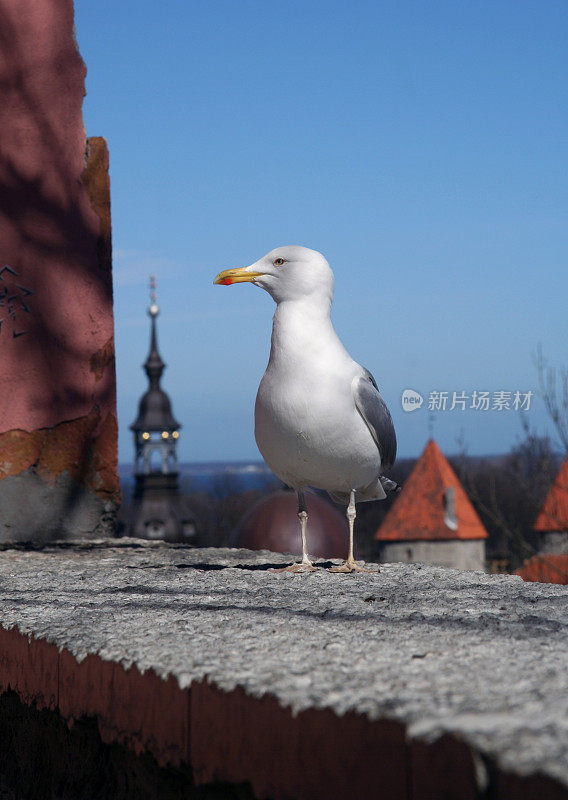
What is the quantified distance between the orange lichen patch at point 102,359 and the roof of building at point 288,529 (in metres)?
9.89

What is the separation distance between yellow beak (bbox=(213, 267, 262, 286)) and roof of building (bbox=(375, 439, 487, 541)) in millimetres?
26958

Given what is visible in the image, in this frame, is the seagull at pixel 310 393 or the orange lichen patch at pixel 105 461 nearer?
the seagull at pixel 310 393

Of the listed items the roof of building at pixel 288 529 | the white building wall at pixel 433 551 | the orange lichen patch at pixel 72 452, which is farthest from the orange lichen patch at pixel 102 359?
the white building wall at pixel 433 551

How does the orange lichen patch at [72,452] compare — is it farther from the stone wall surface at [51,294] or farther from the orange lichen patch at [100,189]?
the orange lichen patch at [100,189]

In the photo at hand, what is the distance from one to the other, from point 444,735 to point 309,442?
2.42 m

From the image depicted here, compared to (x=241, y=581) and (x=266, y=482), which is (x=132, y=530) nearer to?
(x=266, y=482)

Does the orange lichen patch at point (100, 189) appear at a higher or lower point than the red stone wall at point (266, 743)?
higher

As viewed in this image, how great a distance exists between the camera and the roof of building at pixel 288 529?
623 inches

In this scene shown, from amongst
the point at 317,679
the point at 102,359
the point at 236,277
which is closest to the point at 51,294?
the point at 102,359

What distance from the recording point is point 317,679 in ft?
6.18

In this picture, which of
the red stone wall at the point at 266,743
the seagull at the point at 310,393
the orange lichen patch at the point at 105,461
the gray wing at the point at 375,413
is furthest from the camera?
the orange lichen patch at the point at 105,461

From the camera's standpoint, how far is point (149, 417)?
50.4 metres

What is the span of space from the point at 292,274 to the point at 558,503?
21.3 metres

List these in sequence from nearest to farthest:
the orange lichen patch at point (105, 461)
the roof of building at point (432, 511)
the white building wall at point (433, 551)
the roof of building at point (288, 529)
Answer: the orange lichen patch at point (105, 461) < the roof of building at point (288, 529) < the roof of building at point (432, 511) < the white building wall at point (433, 551)
